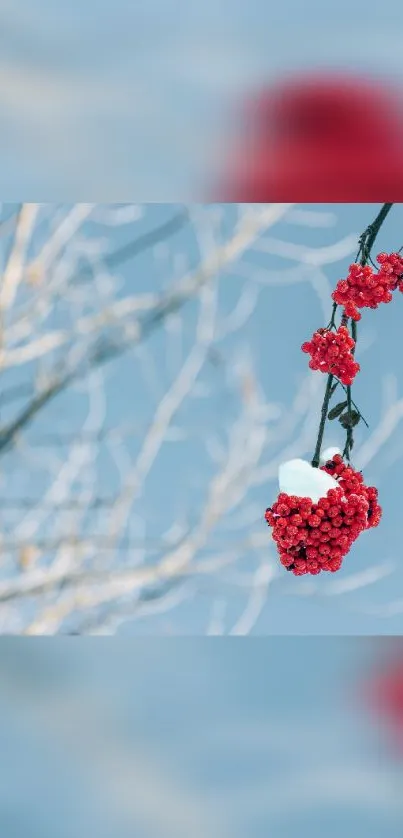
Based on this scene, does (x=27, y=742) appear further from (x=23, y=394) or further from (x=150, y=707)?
(x=23, y=394)

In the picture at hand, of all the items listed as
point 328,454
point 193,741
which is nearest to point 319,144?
point 328,454

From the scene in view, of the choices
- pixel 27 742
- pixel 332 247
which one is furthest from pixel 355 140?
pixel 27 742

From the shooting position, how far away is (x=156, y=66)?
1767 mm

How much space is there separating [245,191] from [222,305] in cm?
19

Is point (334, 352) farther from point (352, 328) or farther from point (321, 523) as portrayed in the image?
point (321, 523)

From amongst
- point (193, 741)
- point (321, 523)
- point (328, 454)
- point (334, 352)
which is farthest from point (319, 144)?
point (193, 741)

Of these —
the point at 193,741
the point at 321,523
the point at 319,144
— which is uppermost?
the point at 319,144

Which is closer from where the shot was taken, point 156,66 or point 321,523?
point 321,523

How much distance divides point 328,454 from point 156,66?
68 centimetres

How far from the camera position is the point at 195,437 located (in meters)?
1.77

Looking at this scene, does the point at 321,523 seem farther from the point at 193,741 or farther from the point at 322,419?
the point at 193,741

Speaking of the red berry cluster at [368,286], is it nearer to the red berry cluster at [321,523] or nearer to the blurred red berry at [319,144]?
the blurred red berry at [319,144]

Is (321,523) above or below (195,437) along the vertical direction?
below

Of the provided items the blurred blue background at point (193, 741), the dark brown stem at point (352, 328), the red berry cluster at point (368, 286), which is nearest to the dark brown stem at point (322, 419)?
the dark brown stem at point (352, 328)
